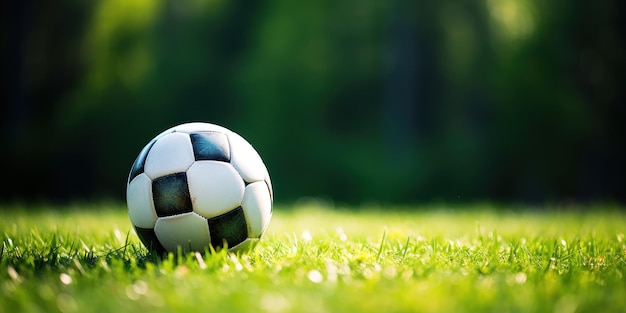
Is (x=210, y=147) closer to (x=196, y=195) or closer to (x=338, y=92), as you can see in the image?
(x=196, y=195)

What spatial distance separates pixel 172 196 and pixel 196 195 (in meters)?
0.14

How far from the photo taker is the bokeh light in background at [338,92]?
1575 centimetres

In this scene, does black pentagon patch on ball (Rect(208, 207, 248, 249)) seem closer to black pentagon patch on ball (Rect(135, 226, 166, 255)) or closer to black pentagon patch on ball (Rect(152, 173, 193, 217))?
black pentagon patch on ball (Rect(152, 173, 193, 217))

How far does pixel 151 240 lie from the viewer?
3490 millimetres

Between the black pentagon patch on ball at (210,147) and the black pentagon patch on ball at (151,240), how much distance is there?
533 mm

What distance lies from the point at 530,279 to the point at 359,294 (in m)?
1.05

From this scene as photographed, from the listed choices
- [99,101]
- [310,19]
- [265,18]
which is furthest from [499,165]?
[99,101]

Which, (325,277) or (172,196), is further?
(172,196)

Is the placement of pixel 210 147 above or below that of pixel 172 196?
above

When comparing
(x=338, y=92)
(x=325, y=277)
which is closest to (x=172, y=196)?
(x=325, y=277)

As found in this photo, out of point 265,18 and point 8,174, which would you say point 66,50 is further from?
point 265,18

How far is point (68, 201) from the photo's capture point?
17.5 meters

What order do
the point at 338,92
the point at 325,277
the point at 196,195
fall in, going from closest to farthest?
the point at 325,277
the point at 196,195
the point at 338,92

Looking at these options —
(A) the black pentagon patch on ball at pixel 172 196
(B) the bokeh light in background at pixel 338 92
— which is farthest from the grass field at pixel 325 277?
(B) the bokeh light in background at pixel 338 92
